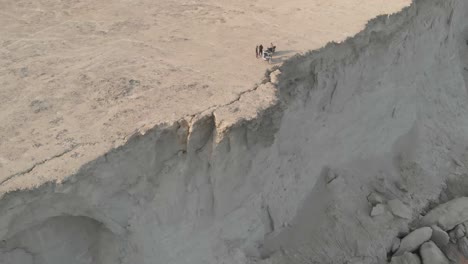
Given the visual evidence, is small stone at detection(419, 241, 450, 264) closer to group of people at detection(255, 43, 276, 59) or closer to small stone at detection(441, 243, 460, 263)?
small stone at detection(441, 243, 460, 263)

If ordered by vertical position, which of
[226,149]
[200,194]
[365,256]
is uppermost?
[226,149]

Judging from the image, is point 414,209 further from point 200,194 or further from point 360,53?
point 200,194

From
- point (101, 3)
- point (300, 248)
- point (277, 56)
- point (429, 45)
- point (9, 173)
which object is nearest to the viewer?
point (9, 173)

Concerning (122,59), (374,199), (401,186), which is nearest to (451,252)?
(401,186)

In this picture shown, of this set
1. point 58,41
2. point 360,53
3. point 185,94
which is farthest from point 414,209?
point 58,41

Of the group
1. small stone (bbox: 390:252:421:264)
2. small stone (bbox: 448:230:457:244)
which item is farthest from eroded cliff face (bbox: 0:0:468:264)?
small stone (bbox: 448:230:457:244)

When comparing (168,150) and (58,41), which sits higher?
(58,41)
